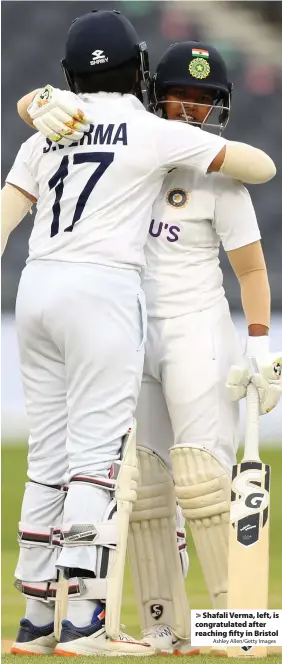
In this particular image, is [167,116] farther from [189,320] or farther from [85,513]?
[85,513]

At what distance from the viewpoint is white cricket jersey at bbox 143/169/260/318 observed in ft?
9.29

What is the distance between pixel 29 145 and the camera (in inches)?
112

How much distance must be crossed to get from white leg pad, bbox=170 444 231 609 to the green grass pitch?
22 centimetres

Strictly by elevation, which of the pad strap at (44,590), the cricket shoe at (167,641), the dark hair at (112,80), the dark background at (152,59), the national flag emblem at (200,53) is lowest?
the cricket shoe at (167,641)

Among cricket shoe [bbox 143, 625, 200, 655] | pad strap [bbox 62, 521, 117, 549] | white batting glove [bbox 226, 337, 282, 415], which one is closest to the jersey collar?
white batting glove [bbox 226, 337, 282, 415]

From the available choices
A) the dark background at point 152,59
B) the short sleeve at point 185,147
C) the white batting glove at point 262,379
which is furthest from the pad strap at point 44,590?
the dark background at point 152,59

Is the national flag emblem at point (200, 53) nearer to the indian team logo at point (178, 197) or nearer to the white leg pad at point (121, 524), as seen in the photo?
the indian team logo at point (178, 197)

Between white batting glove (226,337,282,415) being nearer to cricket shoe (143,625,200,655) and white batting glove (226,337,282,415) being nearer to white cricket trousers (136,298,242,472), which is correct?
white cricket trousers (136,298,242,472)

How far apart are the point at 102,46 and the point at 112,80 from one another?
0.25ft

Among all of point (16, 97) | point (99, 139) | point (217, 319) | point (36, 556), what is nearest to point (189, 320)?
point (217, 319)

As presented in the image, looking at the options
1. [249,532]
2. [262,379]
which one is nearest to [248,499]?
[249,532]

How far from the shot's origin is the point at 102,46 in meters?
2.74

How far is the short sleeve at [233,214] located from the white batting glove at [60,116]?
13.8 inches

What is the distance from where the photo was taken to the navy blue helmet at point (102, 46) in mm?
2742
